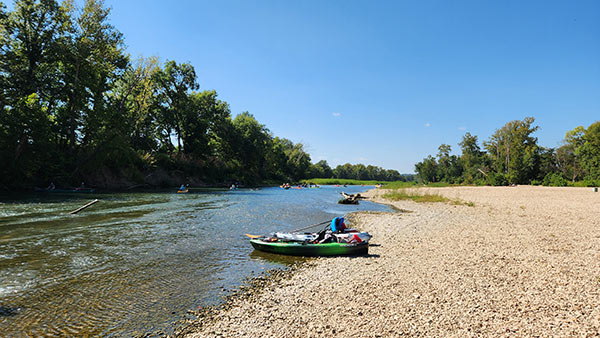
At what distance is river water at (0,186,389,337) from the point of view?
21.2 ft

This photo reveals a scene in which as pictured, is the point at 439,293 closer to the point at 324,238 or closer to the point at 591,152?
A: the point at 324,238

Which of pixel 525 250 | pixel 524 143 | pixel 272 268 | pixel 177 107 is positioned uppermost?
pixel 177 107

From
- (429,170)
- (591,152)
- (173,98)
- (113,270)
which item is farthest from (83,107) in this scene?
(429,170)

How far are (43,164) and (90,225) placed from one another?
96.5 ft

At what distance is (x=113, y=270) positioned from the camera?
9.66 meters

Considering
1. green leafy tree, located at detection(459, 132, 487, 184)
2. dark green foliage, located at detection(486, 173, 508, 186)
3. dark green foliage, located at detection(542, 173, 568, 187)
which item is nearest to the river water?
dark green foliage, located at detection(542, 173, 568, 187)

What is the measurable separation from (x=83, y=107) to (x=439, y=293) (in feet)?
175

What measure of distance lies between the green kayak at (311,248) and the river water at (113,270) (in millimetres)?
377

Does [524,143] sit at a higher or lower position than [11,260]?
higher

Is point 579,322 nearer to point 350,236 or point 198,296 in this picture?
point 350,236

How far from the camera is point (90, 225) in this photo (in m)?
17.0

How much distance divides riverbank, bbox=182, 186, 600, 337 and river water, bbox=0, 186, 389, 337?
6.01 feet

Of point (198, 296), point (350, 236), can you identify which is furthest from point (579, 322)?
point (198, 296)

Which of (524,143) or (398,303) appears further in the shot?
(524,143)
